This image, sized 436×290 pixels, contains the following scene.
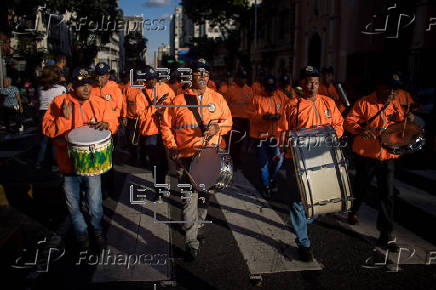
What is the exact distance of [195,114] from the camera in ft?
14.8

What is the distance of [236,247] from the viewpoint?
4.83 meters

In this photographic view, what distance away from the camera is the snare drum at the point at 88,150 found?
13.8 feet

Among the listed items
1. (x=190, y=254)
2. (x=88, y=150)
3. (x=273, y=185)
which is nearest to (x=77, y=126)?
(x=88, y=150)

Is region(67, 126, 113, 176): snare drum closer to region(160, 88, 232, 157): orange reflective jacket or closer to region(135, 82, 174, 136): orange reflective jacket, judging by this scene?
region(160, 88, 232, 157): orange reflective jacket

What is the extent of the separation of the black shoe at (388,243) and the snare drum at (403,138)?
→ 3.59 feet

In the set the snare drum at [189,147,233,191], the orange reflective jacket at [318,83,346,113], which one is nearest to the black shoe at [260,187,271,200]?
the snare drum at [189,147,233,191]

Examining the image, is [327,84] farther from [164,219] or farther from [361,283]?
[361,283]

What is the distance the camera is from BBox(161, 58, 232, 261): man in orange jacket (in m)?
4.50

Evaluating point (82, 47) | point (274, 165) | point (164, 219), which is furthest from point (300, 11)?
point (164, 219)

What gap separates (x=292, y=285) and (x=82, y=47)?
108ft

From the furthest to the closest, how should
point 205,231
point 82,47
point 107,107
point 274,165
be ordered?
point 82,47, point 274,165, point 205,231, point 107,107

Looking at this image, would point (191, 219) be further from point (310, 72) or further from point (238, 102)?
point (238, 102)

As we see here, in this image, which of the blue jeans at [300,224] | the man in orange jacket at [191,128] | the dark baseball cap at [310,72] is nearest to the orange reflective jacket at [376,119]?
the dark baseball cap at [310,72]

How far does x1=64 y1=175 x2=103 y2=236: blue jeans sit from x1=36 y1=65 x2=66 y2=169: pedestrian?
4.43 meters
